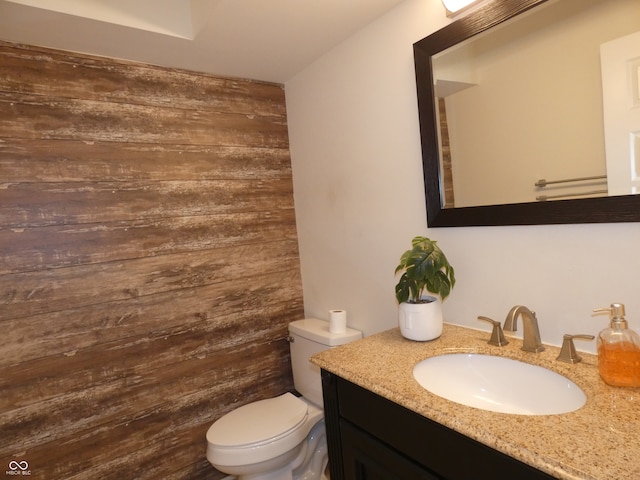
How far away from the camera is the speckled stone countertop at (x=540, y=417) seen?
26.4 inches

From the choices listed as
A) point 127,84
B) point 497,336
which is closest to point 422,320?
point 497,336

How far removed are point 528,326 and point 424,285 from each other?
1.07 feet

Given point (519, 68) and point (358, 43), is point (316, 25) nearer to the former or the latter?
point (358, 43)

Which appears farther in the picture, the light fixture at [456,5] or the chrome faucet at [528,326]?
the light fixture at [456,5]

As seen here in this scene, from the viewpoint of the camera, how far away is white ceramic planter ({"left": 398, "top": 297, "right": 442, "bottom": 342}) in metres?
1.28

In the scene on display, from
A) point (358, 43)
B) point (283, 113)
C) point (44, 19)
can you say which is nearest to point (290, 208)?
point (283, 113)

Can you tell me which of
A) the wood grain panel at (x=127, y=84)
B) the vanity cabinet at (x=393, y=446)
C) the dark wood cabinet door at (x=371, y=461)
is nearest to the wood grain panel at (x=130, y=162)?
the wood grain panel at (x=127, y=84)

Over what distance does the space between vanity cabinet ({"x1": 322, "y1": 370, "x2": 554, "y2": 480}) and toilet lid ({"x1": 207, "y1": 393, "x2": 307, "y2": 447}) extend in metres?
0.46

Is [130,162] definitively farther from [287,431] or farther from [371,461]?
[371,461]

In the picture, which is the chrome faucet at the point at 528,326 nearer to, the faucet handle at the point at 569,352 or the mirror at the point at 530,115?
the faucet handle at the point at 569,352

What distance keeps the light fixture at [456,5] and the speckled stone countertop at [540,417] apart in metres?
1.08

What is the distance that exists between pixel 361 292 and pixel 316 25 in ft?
3.85

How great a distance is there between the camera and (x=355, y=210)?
71.2 inches

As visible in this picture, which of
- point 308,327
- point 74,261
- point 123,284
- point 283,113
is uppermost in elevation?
point 283,113
